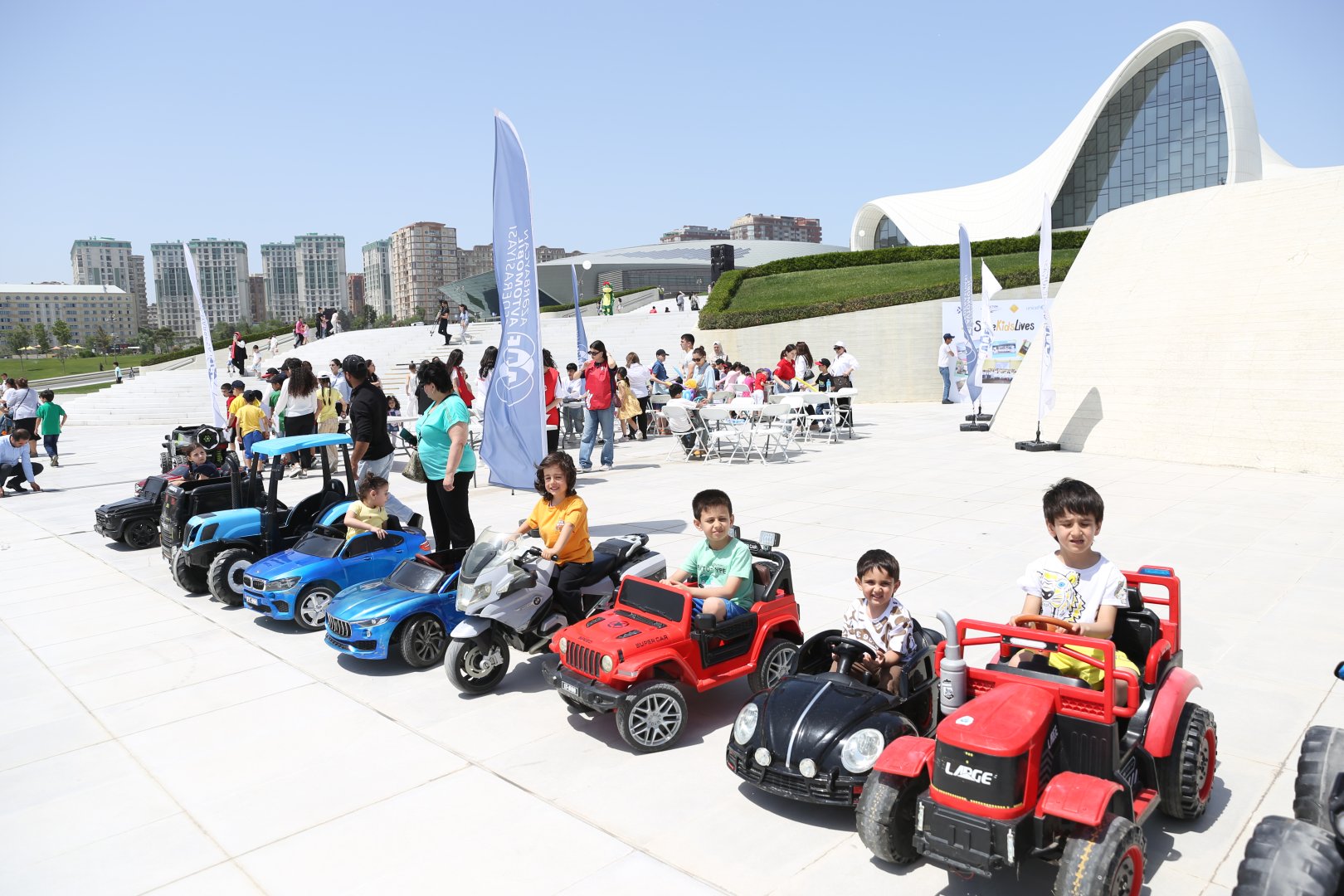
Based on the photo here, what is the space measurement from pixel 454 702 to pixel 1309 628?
5.07m

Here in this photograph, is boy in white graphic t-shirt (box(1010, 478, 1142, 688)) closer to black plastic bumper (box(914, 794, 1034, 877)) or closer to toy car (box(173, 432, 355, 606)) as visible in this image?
black plastic bumper (box(914, 794, 1034, 877))

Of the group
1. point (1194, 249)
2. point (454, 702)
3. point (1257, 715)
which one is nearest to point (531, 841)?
point (454, 702)

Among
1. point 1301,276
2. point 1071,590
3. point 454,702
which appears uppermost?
point 1301,276

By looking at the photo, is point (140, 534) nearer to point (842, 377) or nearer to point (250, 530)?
point (250, 530)

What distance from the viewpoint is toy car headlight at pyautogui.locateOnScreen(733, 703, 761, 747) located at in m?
3.45

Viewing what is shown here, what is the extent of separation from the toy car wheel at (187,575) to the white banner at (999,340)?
14193 millimetres

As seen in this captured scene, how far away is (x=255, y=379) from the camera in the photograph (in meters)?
29.2

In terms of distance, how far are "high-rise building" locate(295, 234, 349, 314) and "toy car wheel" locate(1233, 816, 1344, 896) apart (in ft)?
493

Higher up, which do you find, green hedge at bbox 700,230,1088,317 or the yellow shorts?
green hedge at bbox 700,230,1088,317

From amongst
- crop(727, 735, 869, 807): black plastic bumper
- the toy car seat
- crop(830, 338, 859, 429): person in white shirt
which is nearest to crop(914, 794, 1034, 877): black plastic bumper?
crop(727, 735, 869, 807): black plastic bumper

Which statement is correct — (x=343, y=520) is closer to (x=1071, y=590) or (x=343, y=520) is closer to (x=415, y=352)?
(x=1071, y=590)

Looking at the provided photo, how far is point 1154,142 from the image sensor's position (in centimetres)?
4150

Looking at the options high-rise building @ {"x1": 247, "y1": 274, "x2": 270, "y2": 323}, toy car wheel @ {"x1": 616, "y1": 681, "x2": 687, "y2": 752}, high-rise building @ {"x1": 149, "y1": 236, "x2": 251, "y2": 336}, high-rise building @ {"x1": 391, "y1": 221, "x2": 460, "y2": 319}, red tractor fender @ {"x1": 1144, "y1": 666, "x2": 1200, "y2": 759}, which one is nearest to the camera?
red tractor fender @ {"x1": 1144, "y1": 666, "x2": 1200, "y2": 759}

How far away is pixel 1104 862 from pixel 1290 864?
0.48m
